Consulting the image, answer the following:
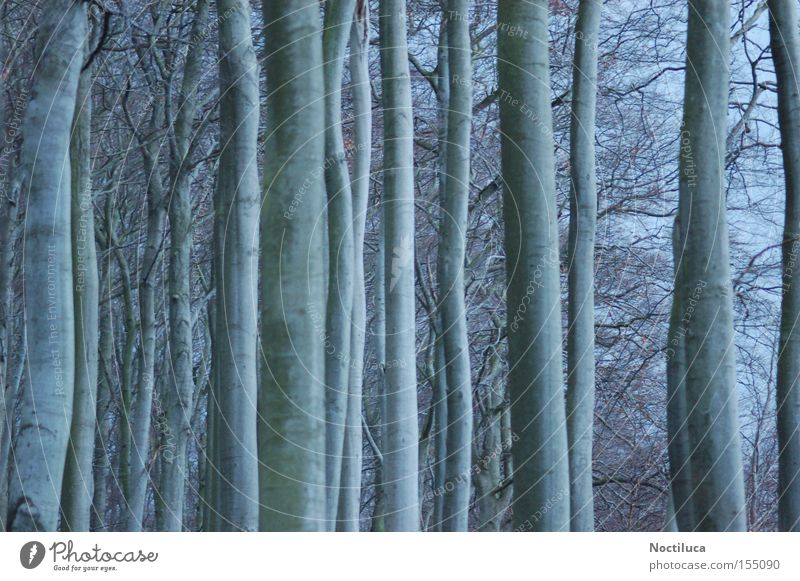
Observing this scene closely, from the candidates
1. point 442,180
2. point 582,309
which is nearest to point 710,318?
point 582,309

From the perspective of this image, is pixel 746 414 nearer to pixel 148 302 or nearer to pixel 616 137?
pixel 616 137

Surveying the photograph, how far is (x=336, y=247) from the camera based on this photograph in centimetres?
1042

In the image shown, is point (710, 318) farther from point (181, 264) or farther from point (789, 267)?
point (181, 264)

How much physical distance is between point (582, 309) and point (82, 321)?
14.7 ft

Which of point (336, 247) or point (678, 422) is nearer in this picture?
point (678, 422)

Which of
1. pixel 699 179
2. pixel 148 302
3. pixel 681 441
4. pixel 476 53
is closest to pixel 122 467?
pixel 148 302

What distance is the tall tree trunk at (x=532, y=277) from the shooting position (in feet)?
24.4

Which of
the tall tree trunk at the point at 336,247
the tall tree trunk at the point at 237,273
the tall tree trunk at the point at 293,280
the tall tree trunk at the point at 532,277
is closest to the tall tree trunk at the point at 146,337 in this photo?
the tall tree trunk at the point at 237,273

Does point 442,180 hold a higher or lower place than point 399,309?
higher

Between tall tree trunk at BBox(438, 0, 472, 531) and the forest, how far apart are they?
33mm

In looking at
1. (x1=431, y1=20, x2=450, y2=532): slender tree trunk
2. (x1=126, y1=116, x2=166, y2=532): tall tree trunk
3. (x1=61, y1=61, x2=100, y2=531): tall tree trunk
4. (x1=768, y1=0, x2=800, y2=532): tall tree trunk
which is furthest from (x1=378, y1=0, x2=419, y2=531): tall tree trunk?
(x1=126, y1=116, x2=166, y2=532): tall tree trunk

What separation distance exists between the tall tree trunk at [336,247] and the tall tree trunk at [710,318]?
2.75 meters

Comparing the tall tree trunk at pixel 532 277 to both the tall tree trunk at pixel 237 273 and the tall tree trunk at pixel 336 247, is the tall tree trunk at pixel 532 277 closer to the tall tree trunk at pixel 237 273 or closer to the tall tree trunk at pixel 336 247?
the tall tree trunk at pixel 336 247

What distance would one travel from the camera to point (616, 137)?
1678 centimetres
